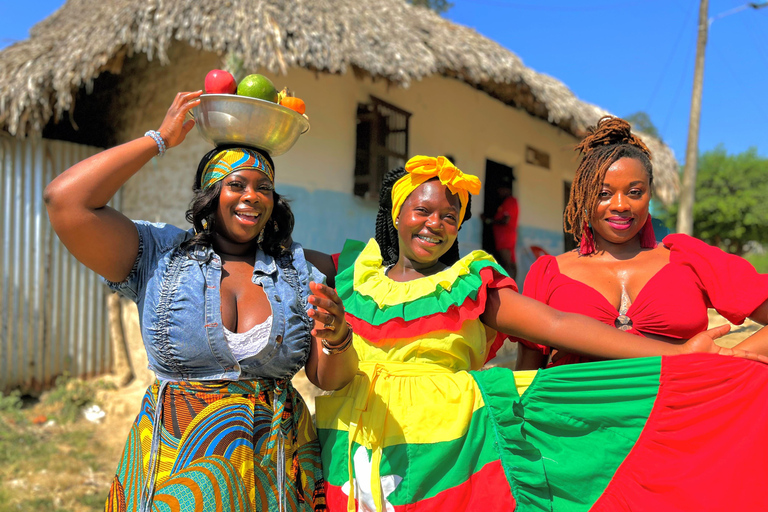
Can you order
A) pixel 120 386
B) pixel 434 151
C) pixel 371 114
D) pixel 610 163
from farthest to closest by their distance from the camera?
pixel 434 151, pixel 371 114, pixel 120 386, pixel 610 163

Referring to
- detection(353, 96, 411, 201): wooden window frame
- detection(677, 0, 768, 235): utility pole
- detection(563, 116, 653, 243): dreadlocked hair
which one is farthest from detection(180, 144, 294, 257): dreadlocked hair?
detection(677, 0, 768, 235): utility pole

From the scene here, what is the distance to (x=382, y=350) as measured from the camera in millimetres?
1867

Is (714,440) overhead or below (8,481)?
overhead

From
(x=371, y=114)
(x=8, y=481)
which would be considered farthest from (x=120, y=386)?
(x=371, y=114)

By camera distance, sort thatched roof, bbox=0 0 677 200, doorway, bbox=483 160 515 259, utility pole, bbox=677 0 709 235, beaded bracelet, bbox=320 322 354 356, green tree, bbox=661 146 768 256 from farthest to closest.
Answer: green tree, bbox=661 146 768 256 < utility pole, bbox=677 0 709 235 < doorway, bbox=483 160 515 259 < thatched roof, bbox=0 0 677 200 < beaded bracelet, bbox=320 322 354 356

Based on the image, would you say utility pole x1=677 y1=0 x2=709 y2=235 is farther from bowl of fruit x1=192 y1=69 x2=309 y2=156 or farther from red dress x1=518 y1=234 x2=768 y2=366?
bowl of fruit x1=192 y1=69 x2=309 y2=156

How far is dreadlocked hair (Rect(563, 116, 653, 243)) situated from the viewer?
201 cm

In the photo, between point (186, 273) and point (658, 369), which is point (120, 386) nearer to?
point (186, 273)

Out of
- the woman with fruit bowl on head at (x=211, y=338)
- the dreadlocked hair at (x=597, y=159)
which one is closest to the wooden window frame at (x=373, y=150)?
the dreadlocked hair at (x=597, y=159)

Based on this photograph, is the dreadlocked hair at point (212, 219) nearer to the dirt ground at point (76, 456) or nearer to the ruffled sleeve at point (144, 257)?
the ruffled sleeve at point (144, 257)

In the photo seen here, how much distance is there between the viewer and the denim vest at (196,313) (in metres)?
1.60

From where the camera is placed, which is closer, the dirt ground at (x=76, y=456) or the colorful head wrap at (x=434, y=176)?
the colorful head wrap at (x=434, y=176)

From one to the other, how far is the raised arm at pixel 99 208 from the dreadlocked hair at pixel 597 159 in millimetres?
1469

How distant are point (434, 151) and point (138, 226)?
221 inches
